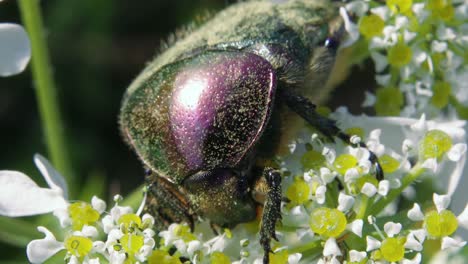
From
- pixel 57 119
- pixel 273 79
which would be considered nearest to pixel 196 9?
pixel 57 119

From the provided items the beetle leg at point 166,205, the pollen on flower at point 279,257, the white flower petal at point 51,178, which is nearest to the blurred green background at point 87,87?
the white flower petal at point 51,178

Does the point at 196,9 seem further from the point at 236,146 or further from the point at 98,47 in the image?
the point at 236,146

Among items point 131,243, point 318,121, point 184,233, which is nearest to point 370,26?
point 318,121

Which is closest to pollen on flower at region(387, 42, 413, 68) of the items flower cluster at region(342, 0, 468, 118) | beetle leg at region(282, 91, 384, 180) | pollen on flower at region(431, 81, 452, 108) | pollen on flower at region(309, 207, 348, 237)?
flower cluster at region(342, 0, 468, 118)

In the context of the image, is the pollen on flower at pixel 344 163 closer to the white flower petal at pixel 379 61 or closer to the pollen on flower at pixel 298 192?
the pollen on flower at pixel 298 192

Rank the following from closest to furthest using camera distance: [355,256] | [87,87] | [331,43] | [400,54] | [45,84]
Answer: [355,256], [331,43], [400,54], [45,84], [87,87]

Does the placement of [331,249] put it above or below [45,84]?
below

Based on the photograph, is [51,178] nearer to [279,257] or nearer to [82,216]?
[82,216]
